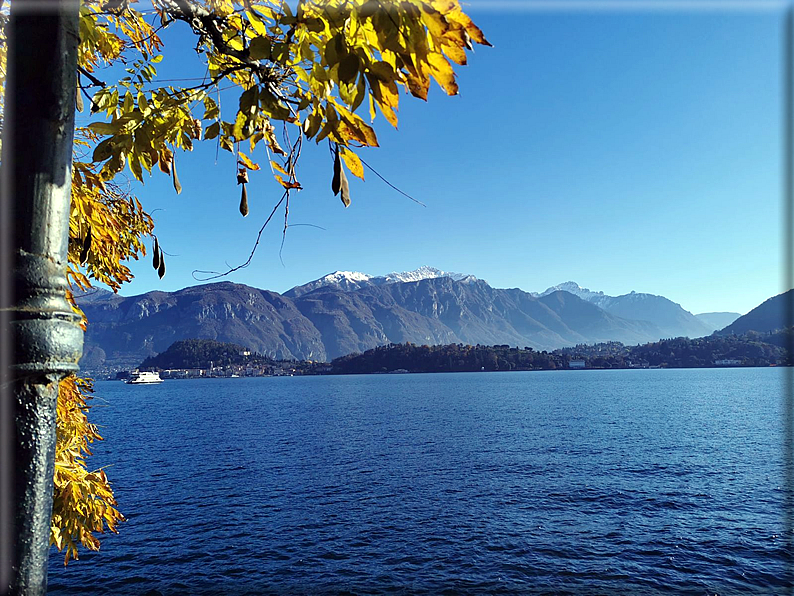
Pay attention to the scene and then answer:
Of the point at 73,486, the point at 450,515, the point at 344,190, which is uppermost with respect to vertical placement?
the point at 344,190

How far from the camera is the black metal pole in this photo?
4.87ft

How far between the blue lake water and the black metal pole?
14.4 feet

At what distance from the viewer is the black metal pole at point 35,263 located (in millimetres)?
1484

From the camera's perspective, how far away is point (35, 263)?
1.54 metres

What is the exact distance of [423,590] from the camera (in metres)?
22.8

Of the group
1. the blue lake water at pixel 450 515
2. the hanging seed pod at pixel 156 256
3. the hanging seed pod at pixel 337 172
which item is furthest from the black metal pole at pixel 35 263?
the blue lake water at pixel 450 515

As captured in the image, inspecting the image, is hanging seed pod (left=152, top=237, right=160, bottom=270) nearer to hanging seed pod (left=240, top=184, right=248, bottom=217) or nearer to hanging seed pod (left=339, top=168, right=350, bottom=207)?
hanging seed pod (left=240, top=184, right=248, bottom=217)

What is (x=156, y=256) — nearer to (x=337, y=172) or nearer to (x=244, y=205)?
(x=244, y=205)

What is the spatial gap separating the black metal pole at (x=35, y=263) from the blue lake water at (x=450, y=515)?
4.39 metres

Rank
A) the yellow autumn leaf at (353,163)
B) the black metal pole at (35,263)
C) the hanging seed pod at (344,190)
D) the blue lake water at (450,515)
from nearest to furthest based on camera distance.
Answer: the black metal pole at (35,263) → the yellow autumn leaf at (353,163) → the hanging seed pod at (344,190) → the blue lake water at (450,515)

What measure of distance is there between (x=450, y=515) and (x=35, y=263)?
35.1m

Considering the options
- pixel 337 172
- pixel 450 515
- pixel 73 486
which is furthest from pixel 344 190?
pixel 450 515

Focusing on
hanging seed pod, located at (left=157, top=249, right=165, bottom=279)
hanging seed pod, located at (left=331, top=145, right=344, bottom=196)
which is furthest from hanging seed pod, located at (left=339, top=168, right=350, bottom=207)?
hanging seed pod, located at (left=157, top=249, right=165, bottom=279)

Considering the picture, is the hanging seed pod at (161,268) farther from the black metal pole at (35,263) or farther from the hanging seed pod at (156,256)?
the black metal pole at (35,263)
